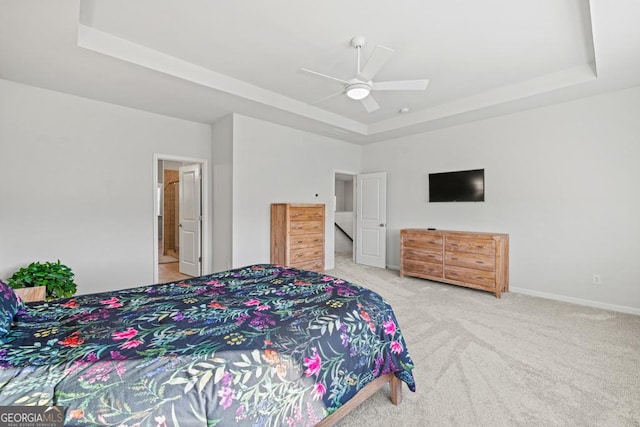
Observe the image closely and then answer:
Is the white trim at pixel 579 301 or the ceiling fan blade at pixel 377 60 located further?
the white trim at pixel 579 301

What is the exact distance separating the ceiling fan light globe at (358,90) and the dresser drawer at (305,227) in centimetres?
235

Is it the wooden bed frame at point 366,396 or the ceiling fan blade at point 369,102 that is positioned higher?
the ceiling fan blade at point 369,102

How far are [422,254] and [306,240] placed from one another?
1976 millimetres

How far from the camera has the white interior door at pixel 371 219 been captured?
5996 mm

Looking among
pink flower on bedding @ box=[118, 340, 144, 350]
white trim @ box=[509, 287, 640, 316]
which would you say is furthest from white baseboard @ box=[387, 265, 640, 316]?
pink flower on bedding @ box=[118, 340, 144, 350]

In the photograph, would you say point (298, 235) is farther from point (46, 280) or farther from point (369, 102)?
point (46, 280)

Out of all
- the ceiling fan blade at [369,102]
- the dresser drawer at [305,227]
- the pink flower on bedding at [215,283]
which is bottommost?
the pink flower on bedding at [215,283]

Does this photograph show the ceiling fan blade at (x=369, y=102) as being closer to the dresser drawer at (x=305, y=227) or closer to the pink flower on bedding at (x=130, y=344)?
the dresser drawer at (x=305, y=227)

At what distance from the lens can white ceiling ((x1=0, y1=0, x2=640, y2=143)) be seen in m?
2.33

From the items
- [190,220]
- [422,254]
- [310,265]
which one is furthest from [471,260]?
[190,220]

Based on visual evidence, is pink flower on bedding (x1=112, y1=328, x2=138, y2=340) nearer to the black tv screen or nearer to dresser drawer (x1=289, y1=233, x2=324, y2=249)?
dresser drawer (x1=289, y1=233, x2=324, y2=249)

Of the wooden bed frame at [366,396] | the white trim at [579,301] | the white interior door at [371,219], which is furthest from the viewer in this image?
the white interior door at [371,219]

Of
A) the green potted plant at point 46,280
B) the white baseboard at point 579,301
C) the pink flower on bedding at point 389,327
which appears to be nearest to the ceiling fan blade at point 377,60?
the pink flower on bedding at point 389,327

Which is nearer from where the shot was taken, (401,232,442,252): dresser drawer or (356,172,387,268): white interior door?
(401,232,442,252): dresser drawer
